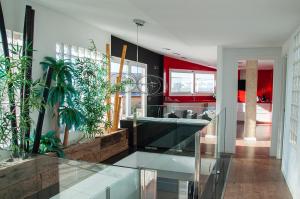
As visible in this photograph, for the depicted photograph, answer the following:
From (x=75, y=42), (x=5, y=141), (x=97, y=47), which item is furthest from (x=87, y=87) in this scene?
(x=5, y=141)

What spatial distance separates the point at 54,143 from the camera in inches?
165

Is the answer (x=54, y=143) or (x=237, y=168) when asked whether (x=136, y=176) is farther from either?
(x=237, y=168)

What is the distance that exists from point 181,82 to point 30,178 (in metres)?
8.26

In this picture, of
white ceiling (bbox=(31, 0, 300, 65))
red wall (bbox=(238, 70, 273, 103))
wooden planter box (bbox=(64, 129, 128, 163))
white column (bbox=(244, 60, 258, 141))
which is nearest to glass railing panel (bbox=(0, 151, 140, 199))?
wooden planter box (bbox=(64, 129, 128, 163))

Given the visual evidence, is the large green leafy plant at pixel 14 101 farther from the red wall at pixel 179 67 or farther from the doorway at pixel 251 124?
the red wall at pixel 179 67

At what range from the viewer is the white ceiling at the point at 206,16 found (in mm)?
2893

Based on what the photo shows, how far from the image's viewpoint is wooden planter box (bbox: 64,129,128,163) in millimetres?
4660

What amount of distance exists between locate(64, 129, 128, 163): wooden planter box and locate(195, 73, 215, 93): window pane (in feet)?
19.0

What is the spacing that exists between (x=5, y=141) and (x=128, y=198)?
1840 mm

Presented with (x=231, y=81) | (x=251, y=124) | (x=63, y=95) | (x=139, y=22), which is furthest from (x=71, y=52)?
(x=251, y=124)

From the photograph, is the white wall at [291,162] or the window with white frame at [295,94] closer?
the white wall at [291,162]

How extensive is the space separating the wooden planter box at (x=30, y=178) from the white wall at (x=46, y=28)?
1076 mm

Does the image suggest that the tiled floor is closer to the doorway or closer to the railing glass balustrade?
the railing glass balustrade

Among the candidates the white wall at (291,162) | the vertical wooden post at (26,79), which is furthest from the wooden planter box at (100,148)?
the white wall at (291,162)
